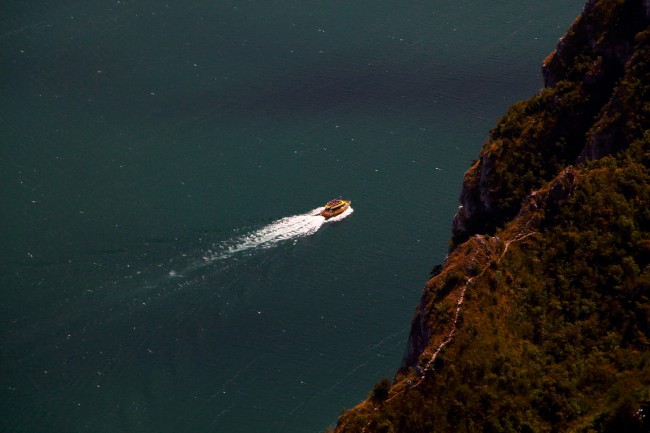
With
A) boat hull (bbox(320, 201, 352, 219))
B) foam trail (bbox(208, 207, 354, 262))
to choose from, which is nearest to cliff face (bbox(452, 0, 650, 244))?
boat hull (bbox(320, 201, 352, 219))

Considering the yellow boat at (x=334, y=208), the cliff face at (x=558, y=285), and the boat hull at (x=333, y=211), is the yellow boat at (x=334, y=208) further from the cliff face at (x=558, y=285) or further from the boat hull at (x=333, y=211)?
the cliff face at (x=558, y=285)

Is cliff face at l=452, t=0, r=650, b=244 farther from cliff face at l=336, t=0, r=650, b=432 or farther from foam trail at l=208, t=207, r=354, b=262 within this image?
foam trail at l=208, t=207, r=354, b=262

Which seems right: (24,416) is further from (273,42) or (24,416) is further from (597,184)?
(273,42)

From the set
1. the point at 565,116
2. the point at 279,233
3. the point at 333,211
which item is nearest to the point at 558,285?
the point at 565,116

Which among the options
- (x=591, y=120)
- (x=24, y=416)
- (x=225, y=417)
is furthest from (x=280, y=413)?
(x=591, y=120)

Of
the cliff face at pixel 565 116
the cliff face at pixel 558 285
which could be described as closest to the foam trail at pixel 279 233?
the cliff face at pixel 565 116
